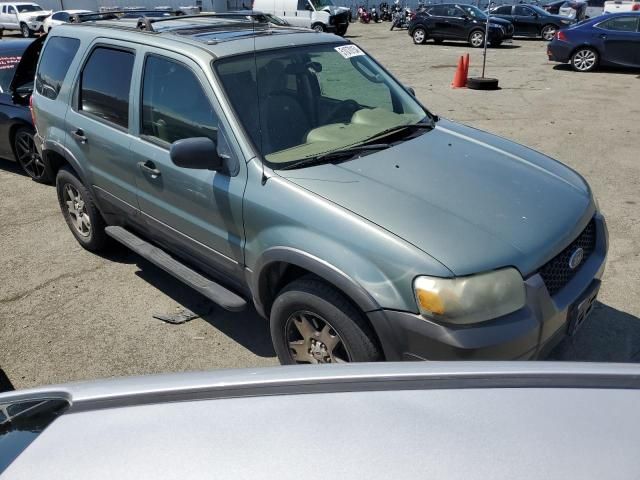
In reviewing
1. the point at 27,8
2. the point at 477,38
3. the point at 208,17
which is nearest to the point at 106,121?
the point at 208,17

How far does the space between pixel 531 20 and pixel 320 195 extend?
24.1 metres

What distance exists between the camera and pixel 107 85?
156 inches

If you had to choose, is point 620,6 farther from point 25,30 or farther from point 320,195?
point 320,195

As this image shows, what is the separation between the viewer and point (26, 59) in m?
6.36

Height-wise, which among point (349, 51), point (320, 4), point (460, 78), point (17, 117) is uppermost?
point (320, 4)

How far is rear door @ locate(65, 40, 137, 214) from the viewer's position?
12.4 feet

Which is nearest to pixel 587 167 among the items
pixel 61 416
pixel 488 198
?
pixel 488 198

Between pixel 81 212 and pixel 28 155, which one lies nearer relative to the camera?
pixel 81 212

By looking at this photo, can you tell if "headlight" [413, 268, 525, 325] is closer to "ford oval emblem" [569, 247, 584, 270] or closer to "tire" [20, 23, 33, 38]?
"ford oval emblem" [569, 247, 584, 270]

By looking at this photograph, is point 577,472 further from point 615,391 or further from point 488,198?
point 488,198

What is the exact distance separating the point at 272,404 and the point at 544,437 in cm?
69

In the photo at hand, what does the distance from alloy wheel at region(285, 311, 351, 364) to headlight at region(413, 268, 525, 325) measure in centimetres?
55

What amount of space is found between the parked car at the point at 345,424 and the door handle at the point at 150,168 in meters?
2.00

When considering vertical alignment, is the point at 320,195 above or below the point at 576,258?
above
